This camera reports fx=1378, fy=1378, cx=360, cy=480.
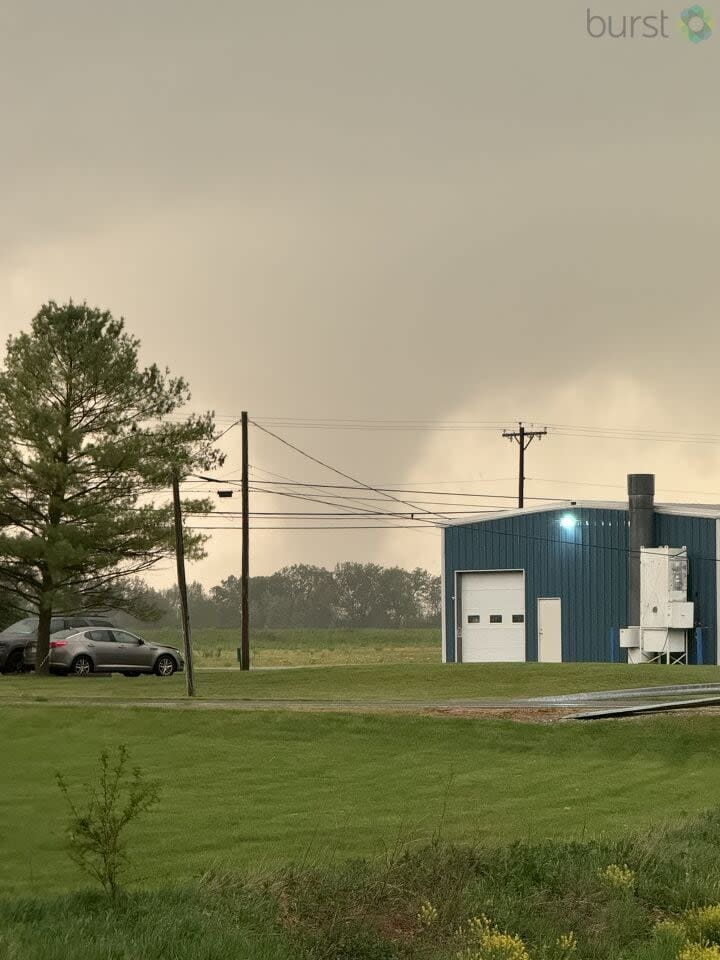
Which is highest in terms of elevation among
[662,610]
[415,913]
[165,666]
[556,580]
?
[556,580]

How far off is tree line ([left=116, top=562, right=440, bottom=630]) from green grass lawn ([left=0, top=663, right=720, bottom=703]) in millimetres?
133140

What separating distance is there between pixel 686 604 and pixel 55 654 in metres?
19.9

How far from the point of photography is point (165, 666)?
42.1 meters

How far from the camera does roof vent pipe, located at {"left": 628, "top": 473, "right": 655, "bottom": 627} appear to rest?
46.2 metres

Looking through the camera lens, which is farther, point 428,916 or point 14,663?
point 14,663

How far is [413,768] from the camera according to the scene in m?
19.6

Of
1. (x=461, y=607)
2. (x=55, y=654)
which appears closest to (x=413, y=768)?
(x=55, y=654)

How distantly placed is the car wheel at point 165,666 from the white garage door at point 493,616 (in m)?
12.8

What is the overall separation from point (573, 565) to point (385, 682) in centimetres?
1365

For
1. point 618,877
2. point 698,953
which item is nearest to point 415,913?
point 618,877

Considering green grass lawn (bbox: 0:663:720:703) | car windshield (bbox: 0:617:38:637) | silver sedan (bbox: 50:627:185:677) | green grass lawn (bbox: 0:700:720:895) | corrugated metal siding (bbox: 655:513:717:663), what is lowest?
green grass lawn (bbox: 0:700:720:895)

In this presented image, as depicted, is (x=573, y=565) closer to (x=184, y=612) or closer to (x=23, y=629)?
(x=23, y=629)

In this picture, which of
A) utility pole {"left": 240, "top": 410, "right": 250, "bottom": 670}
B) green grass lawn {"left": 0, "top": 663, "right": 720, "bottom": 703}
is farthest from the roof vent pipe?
utility pole {"left": 240, "top": 410, "right": 250, "bottom": 670}

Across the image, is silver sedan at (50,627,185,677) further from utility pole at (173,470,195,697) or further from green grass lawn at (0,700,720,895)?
green grass lawn at (0,700,720,895)
